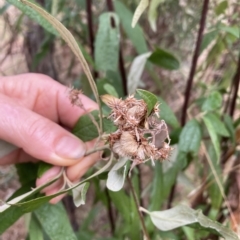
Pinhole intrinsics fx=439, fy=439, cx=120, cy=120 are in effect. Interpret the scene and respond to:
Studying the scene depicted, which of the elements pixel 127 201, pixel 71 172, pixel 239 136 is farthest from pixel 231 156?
pixel 71 172

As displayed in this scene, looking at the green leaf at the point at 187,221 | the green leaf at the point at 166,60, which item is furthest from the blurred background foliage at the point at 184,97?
the green leaf at the point at 187,221

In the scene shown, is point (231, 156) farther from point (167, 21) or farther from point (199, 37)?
point (167, 21)

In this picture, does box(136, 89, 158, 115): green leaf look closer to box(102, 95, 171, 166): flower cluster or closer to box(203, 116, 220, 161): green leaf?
box(102, 95, 171, 166): flower cluster

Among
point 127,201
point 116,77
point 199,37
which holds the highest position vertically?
point 199,37

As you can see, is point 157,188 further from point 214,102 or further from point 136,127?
point 136,127

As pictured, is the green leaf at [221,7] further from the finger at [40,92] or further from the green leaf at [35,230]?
the green leaf at [35,230]

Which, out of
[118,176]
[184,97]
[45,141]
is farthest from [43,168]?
[184,97]

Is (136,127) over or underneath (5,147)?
over
